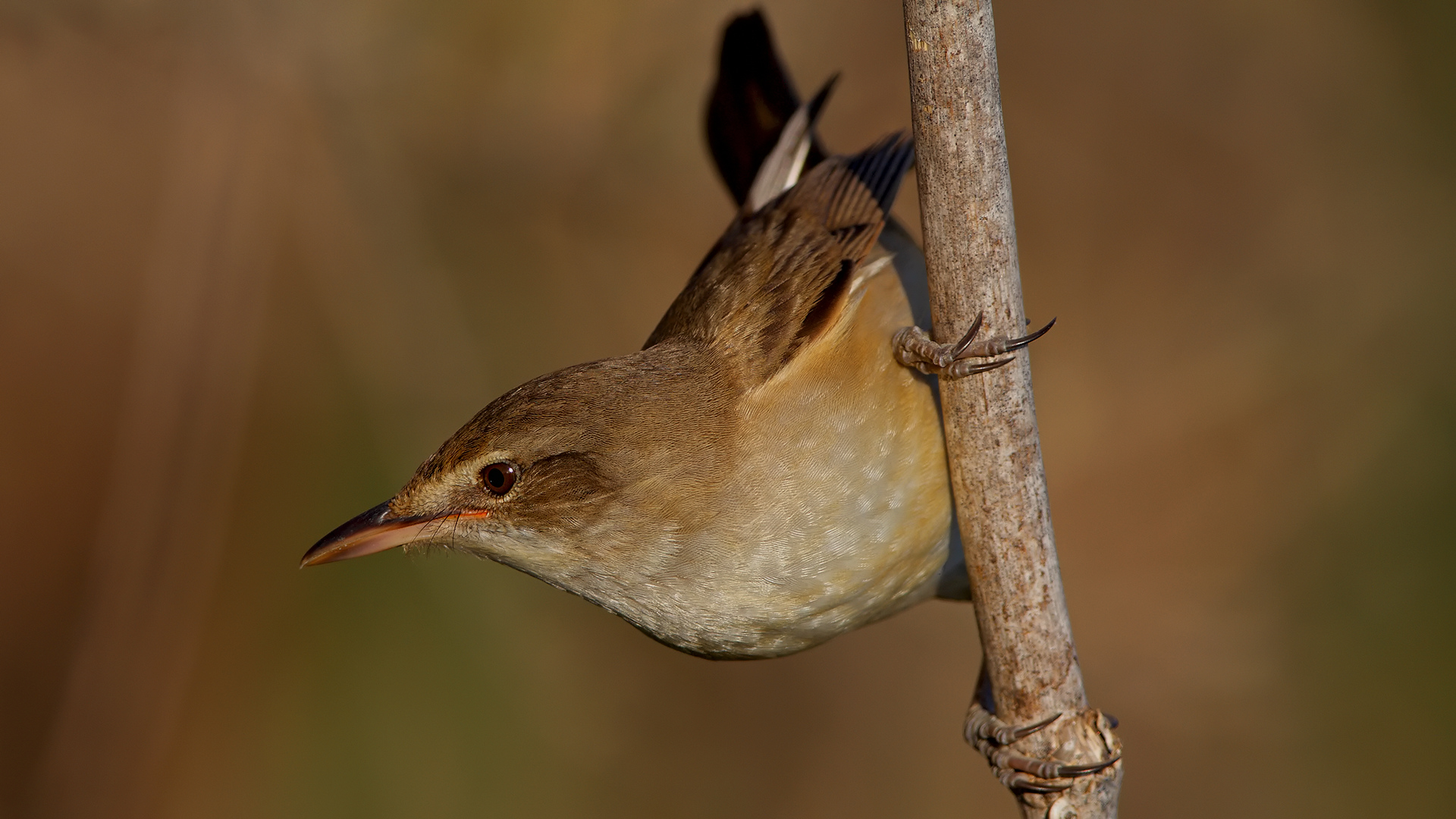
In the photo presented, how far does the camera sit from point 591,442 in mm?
2895

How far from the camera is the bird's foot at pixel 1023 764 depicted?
2.84m

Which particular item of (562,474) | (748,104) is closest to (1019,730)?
(562,474)

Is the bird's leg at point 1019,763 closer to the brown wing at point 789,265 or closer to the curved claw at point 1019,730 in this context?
the curved claw at point 1019,730

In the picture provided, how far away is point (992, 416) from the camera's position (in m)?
2.67

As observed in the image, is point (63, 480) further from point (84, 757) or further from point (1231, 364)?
point (1231, 364)

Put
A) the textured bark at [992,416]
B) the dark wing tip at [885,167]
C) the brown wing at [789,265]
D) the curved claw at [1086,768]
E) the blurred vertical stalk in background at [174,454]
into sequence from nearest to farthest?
the textured bark at [992,416], the curved claw at [1086,768], the brown wing at [789,265], the dark wing tip at [885,167], the blurred vertical stalk in background at [174,454]

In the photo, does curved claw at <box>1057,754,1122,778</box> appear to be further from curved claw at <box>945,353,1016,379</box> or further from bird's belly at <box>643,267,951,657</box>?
curved claw at <box>945,353,1016,379</box>

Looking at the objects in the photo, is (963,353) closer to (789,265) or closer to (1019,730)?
(789,265)

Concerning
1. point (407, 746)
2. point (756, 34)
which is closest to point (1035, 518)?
point (756, 34)

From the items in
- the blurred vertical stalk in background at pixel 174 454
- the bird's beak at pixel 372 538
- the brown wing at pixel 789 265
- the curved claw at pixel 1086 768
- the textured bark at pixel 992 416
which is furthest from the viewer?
the blurred vertical stalk in background at pixel 174 454

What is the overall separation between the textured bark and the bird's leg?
24mm

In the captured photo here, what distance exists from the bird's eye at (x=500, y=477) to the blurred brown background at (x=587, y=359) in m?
2.27

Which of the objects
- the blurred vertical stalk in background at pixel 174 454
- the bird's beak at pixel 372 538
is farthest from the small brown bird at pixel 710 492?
the blurred vertical stalk in background at pixel 174 454

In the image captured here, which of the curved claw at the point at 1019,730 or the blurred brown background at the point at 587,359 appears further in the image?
the blurred brown background at the point at 587,359
